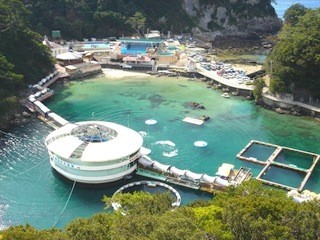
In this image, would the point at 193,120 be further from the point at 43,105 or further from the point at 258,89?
the point at 43,105

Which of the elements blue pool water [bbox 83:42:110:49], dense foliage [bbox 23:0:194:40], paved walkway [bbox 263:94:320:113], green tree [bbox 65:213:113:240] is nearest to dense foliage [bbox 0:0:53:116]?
blue pool water [bbox 83:42:110:49]

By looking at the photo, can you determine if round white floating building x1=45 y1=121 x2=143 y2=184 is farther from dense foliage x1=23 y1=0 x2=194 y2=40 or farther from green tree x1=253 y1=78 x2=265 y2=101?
dense foliage x1=23 y1=0 x2=194 y2=40

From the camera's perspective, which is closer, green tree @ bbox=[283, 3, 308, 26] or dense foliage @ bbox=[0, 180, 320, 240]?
dense foliage @ bbox=[0, 180, 320, 240]

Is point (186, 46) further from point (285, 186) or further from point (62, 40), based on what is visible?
point (285, 186)

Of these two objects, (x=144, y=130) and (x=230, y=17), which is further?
(x=230, y=17)

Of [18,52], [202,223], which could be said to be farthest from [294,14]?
[202,223]

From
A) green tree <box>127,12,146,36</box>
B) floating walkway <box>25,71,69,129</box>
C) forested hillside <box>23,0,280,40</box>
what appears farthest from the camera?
green tree <box>127,12,146,36</box>

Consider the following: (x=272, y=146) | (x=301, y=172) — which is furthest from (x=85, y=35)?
(x=301, y=172)

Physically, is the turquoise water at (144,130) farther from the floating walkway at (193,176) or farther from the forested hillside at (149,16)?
the forested hillside at (149,16)
